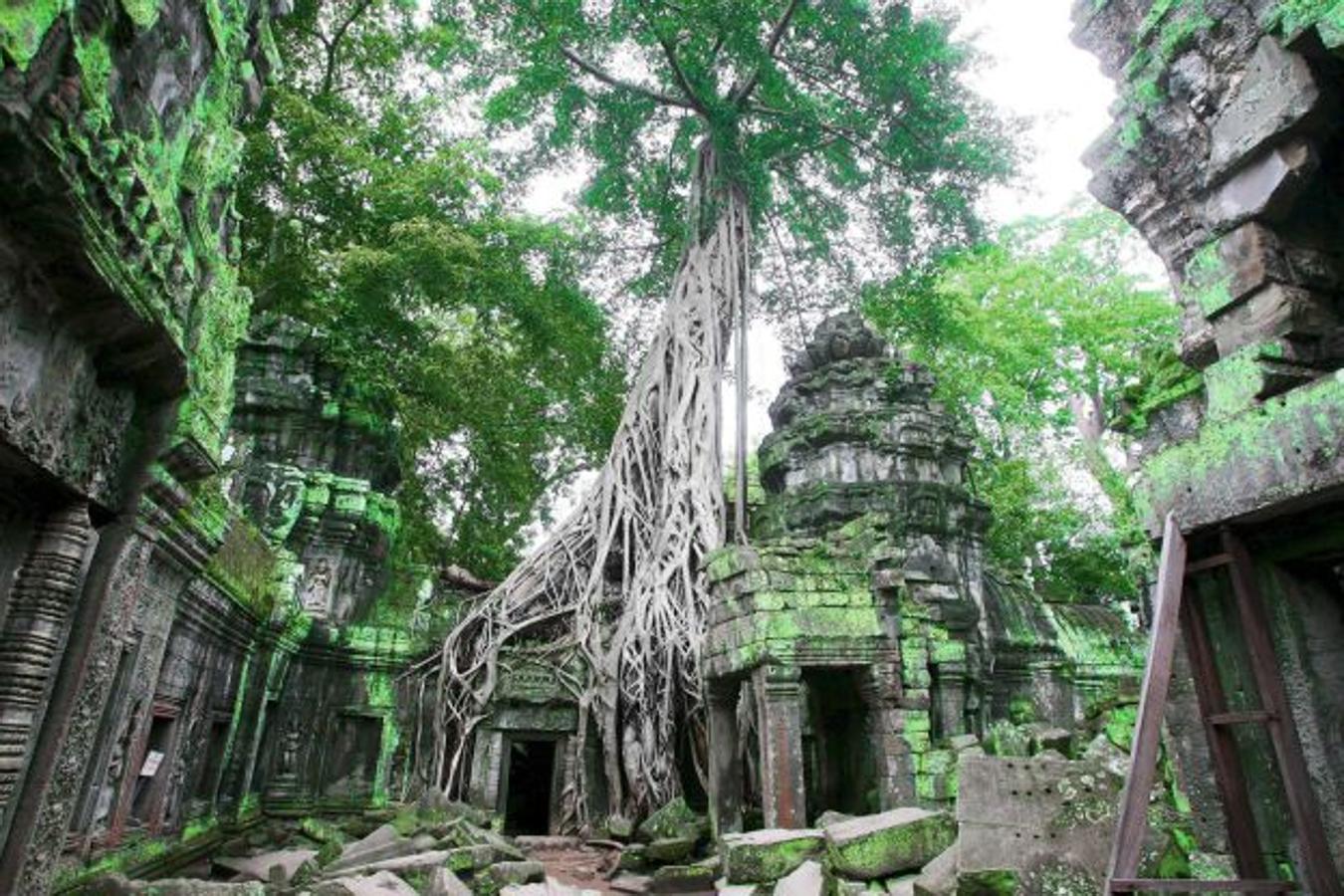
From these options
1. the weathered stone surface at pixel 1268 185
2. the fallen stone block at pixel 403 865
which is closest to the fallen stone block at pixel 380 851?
the fallen stone block at pixel 403 865

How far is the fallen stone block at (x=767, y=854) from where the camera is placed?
4.75 metres

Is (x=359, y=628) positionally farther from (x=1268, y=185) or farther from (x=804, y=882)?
(x=1268, y=185)

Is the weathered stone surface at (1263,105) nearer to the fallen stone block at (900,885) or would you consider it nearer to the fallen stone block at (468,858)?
the fallen stone block at (900,885)

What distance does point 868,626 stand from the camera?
6570 mm

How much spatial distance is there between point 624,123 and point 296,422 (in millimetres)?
8255

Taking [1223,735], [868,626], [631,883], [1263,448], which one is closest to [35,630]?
[1223,735]

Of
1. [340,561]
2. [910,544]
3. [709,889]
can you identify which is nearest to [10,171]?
[709,889]

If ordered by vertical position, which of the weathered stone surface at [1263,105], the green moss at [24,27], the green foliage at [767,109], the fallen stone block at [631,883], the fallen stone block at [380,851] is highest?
the green foliage at [767,109]

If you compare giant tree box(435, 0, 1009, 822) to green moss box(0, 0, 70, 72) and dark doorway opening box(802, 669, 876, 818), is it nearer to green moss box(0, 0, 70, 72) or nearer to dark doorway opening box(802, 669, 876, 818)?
dark doorway opening box(802, 669, 876, 818)

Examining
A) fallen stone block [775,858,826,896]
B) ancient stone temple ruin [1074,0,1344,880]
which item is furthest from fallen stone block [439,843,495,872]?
A: ancient stone temple ruin [1074,0,1344,880]

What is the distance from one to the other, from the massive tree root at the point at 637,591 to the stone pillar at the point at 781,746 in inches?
89.3

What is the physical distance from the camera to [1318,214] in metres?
2.72

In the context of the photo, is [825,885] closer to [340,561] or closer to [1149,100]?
[1149,100]

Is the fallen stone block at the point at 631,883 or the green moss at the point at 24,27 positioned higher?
the green moss at the point at 24,27
